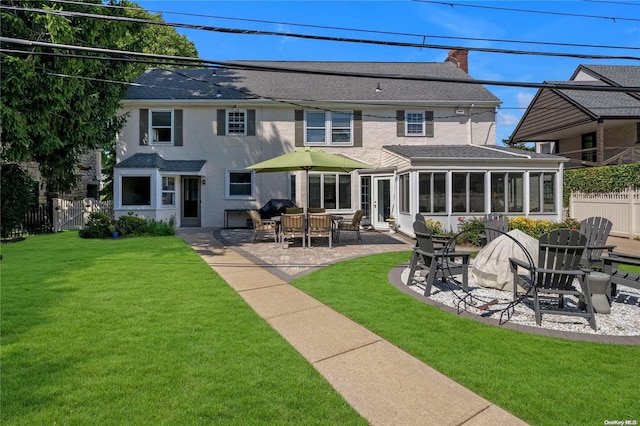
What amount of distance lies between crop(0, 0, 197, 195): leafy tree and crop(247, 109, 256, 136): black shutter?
5.76 m

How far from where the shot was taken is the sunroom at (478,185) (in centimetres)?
1404

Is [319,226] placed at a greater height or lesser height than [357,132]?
lesser

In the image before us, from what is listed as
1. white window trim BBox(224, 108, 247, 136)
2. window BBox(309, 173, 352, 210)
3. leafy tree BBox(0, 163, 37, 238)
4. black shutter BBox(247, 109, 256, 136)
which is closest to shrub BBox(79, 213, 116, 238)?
leafy tree BBox(0, 163, 37, 238)

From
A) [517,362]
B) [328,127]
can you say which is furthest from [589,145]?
[517,362]

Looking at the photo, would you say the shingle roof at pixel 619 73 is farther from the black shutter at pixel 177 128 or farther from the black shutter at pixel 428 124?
the black shutter at pixel 177 128

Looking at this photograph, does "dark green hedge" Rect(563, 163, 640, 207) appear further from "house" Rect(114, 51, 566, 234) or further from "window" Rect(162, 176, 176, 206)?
"window" Rect(162, 176, 176, 206)

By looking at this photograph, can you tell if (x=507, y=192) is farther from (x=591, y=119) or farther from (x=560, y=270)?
(x=560, y=270)

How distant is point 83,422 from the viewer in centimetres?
270

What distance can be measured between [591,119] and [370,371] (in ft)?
69.5

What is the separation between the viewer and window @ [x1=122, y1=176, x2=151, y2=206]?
645 inches

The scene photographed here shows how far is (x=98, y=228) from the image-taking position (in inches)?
539

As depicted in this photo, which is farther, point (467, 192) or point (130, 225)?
point (130, 225)

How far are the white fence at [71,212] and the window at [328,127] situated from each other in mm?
11162

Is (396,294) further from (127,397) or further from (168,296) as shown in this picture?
(127,397)
